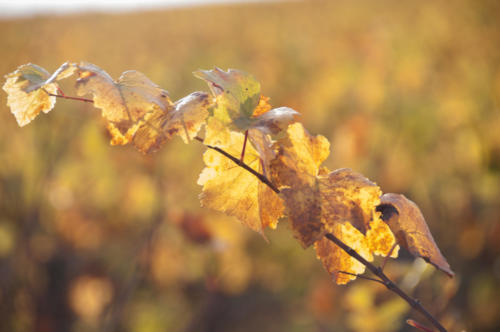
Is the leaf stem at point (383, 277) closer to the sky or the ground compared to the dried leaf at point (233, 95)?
closer to the ground

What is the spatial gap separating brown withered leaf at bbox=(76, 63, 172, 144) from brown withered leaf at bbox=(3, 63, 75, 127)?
23 millimetres

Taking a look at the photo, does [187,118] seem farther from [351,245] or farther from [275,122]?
[351,245]

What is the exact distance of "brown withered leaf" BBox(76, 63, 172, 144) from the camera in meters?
0.36

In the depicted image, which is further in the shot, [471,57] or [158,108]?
[471,57]

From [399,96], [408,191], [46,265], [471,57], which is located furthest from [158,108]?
[471,57]

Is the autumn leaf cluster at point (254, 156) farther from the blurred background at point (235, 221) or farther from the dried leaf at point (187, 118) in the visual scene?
the blurred background at point (235, 221)

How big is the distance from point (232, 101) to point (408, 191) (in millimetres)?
2453

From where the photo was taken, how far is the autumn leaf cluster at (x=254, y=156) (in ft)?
1.16

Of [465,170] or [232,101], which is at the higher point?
[232,101]

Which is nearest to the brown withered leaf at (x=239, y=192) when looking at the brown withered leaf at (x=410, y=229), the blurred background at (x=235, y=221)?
the brown withered leaf at (x=410, y=229)

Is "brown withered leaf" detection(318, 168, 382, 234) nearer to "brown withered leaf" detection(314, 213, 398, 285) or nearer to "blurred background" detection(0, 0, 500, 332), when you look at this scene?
"brown withered leaf" detection(314, 213, 398, 285)

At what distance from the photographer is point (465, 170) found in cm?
244

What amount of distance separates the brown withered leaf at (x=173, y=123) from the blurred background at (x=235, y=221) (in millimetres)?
555

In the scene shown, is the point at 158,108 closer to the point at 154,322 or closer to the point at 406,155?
the point at 154,322
